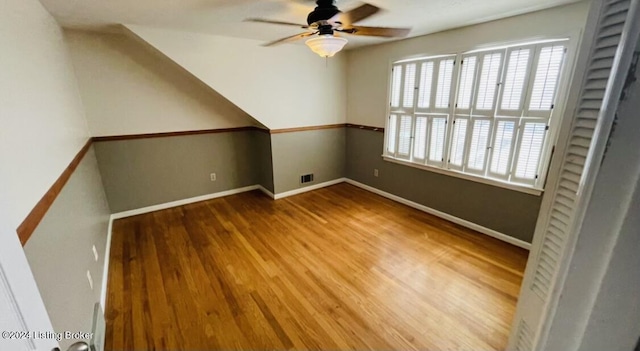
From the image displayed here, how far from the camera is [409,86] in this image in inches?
135

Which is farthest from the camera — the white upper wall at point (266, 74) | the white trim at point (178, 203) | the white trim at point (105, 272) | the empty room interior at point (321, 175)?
the white trim at point (178, 203)

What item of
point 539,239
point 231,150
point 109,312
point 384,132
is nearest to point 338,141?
point 384,132

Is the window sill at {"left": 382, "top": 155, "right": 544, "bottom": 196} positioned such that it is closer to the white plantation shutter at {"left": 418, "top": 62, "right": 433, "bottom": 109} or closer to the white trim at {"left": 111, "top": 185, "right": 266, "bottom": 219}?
the white plantation shutter at {"left": 418, "top": 62, "right": 433, "bottom": 109}

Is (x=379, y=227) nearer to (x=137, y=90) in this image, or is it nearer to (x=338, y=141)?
(x=338, y=141)

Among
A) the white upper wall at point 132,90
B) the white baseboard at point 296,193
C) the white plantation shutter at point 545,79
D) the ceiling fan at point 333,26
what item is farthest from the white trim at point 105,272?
the white plantation shutter at point 545,79

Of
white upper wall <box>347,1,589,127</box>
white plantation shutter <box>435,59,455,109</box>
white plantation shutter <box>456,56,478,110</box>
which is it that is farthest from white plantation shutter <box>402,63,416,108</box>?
white plantation shutter <box>456,56,478,110</box>

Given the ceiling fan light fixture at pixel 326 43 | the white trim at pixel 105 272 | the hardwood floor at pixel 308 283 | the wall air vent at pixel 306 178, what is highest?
the ceiling fan light fixture at pixel 326 43

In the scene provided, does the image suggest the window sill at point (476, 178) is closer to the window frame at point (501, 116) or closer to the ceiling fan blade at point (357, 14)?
the window frame at point (501, 116)

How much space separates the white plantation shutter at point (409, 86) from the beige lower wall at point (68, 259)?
3.44 metres

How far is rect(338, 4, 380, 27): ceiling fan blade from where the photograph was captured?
191cm

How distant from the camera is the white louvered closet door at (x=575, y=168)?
1.00ft

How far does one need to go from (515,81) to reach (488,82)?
239 mm

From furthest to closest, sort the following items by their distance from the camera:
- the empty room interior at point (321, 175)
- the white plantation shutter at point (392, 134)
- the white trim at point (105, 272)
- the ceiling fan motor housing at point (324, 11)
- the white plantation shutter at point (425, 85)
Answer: the white plantation shutter at point (392, 134) < the white plantation shutter at point (425, 85) < the white trim at point (105, 272) < the ceiling fan motor housing at point (324, 11) < the empty room interior at point (321, 175)

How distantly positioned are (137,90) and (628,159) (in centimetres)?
407
